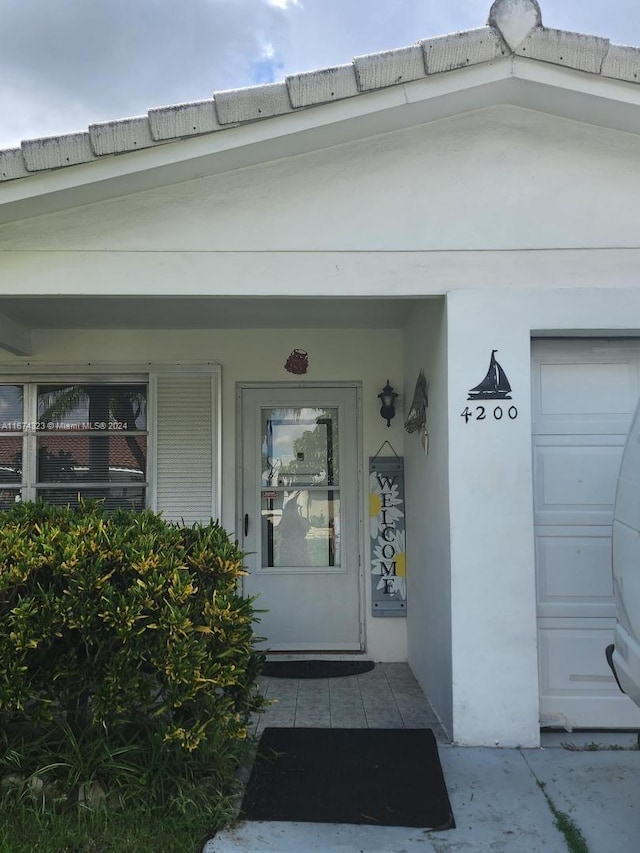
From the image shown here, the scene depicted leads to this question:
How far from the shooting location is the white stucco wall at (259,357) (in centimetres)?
578

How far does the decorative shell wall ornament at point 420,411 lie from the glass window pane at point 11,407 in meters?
3.39

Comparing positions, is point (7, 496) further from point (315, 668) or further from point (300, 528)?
point (315, 668)

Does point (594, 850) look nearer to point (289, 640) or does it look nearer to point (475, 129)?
point (289, 640)

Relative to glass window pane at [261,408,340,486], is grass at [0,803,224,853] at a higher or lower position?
lower

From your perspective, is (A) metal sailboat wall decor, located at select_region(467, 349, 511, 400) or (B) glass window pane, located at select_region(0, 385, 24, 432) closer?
(A) metal sailboat wall decor, located at select_region(467, 349, 511, 400)

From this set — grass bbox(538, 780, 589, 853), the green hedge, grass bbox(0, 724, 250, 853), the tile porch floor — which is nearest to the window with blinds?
the tile porch floor

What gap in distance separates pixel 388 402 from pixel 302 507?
3.99ft

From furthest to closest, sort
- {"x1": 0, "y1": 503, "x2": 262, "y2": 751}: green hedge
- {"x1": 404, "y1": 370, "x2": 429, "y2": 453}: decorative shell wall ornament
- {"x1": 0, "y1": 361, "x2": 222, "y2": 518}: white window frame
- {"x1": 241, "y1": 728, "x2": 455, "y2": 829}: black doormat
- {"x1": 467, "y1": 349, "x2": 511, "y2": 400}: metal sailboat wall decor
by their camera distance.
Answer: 1. {"x1": 0, "y1": 361, "x2": 222, "y2": 518}: white window frame
2. {"x1": 404, "y1": 370, "x2": 429, "y2": 453}: decorative shell wall ornament
3. {"x1": 467, "y1": 349, "x2": 511, "y2": 400}: metal sailboat wall decor
4. {"x1": 241, "y1": 728, "x2": 455, "y2": 829}: black doormat
5. {"x1": 0, "y1": 503, "x2": 262, "y2": 751}: green hedge

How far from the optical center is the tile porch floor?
4.33 m

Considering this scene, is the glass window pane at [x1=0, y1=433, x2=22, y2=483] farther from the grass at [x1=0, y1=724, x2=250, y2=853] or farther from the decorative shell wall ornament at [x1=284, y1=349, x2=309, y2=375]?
the grass at [x1=0, y1=724, x2=250, y2=853]

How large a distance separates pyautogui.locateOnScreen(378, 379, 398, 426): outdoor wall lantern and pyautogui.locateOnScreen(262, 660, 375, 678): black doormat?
2.09m

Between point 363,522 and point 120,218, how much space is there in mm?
3213

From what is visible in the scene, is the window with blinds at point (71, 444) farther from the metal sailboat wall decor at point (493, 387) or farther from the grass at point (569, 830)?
the grass at point (569, 830)

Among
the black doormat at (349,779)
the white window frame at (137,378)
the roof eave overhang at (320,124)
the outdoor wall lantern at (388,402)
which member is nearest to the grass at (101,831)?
the black doormat at (349,779)
